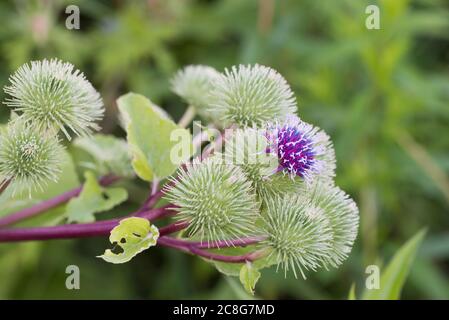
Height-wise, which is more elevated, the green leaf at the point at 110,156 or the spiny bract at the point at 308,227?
the green leaf at the point at 110,156

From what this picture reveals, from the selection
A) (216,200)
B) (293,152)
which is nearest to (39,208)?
(216,200)

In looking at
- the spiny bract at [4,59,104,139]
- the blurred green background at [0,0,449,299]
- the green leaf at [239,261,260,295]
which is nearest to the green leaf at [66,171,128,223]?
the spiny bract at [4,59,104,139]

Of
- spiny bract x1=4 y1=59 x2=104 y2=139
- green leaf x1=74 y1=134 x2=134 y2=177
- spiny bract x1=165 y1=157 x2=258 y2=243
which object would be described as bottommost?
spiny bract x1=165 y1=157 x2=258 y2=243

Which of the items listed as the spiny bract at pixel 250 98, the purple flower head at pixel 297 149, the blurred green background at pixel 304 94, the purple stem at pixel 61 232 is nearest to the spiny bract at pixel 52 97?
the purple stem at pixel 61 232

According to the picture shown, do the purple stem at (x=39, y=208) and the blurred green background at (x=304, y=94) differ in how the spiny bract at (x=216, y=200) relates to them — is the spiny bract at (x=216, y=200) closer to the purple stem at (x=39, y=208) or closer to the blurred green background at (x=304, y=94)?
the purple stem at (x=39, y=208)

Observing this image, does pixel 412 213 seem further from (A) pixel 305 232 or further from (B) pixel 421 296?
(A) pixel 305 232

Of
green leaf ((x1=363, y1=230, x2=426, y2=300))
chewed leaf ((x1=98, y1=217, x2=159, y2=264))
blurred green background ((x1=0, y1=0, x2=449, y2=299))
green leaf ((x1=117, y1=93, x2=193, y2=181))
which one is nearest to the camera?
chewed leaf ((x1=98, y1=217, x2=159, y2=264))

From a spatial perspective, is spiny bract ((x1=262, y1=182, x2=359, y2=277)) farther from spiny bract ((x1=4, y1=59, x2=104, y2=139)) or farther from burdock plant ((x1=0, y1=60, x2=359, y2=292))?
spiny bract ((x1=4, y1=59, x2=104, y2=139))
